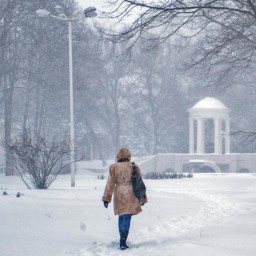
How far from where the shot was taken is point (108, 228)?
32.5ft

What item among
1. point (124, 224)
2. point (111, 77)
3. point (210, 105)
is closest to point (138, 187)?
point (124, 224)

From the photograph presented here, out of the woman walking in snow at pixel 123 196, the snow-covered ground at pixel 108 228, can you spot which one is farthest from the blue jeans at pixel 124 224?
the snow-covered ground at pixel 108 228

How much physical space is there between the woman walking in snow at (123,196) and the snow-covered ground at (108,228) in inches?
16.0

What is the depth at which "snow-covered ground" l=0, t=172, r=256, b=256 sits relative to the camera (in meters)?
7.89

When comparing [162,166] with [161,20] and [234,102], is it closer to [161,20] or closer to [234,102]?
[234,102]

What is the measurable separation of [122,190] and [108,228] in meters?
1.71

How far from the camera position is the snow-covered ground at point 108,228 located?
7.89 m

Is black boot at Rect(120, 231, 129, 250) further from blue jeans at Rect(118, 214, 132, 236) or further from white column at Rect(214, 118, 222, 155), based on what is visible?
white column at Rect(214, 118, 222, 155)

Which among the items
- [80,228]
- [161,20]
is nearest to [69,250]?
[80,228]

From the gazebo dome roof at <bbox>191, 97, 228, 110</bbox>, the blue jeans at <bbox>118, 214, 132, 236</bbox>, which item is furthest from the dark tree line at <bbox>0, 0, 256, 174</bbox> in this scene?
the blue jeans at <bbox>118, 214, 132, 236</bbox>

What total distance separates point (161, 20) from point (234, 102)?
46.2 m

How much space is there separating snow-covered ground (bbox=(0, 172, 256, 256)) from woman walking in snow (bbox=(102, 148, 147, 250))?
41 centimetres

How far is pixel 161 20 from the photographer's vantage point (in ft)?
33.1

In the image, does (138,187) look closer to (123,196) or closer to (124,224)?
(123,196)
